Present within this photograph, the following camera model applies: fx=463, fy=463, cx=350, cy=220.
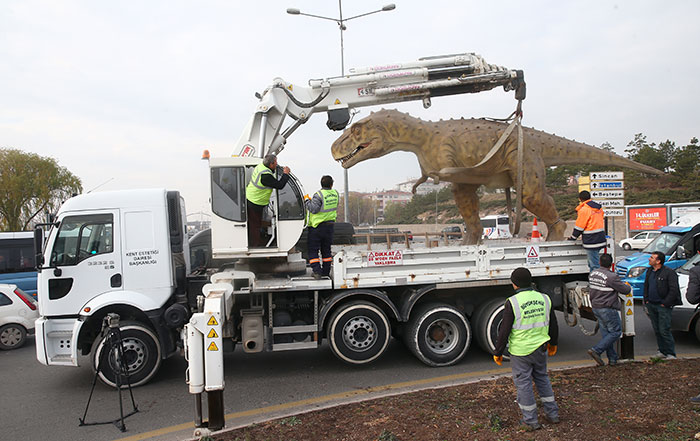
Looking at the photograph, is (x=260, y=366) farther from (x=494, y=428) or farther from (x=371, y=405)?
(x=494, y=428)

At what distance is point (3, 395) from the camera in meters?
6.29

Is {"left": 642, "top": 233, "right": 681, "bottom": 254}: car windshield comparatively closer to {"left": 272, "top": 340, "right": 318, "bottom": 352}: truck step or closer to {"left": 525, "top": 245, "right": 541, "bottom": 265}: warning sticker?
{"left": 525, "top": 245, "right": 541, "bottom": 265}: warning sticker

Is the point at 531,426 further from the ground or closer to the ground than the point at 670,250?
closer to the ground

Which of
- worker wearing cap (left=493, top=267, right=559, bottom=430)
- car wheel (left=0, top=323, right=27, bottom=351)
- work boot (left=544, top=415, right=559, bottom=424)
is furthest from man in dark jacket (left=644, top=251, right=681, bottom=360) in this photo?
car wheel (left=0, top=323, right=27, bottom=351)

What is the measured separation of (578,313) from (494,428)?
11.7 feet

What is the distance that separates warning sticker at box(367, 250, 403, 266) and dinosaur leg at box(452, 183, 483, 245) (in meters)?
2.68

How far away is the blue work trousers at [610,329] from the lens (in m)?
5.92

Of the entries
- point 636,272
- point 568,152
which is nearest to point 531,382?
point 568,152

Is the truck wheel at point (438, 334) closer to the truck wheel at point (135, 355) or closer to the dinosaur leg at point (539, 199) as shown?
the dinosaur leg at point (539, 199)

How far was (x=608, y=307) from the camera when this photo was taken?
19.5 ft

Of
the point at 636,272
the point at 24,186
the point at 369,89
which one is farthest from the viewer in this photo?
the point at 24,186

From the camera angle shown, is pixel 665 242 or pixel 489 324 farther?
pixel 665 242

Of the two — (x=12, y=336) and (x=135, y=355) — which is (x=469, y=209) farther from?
(x=12, y=336)

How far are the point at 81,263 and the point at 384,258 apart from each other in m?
4.09
